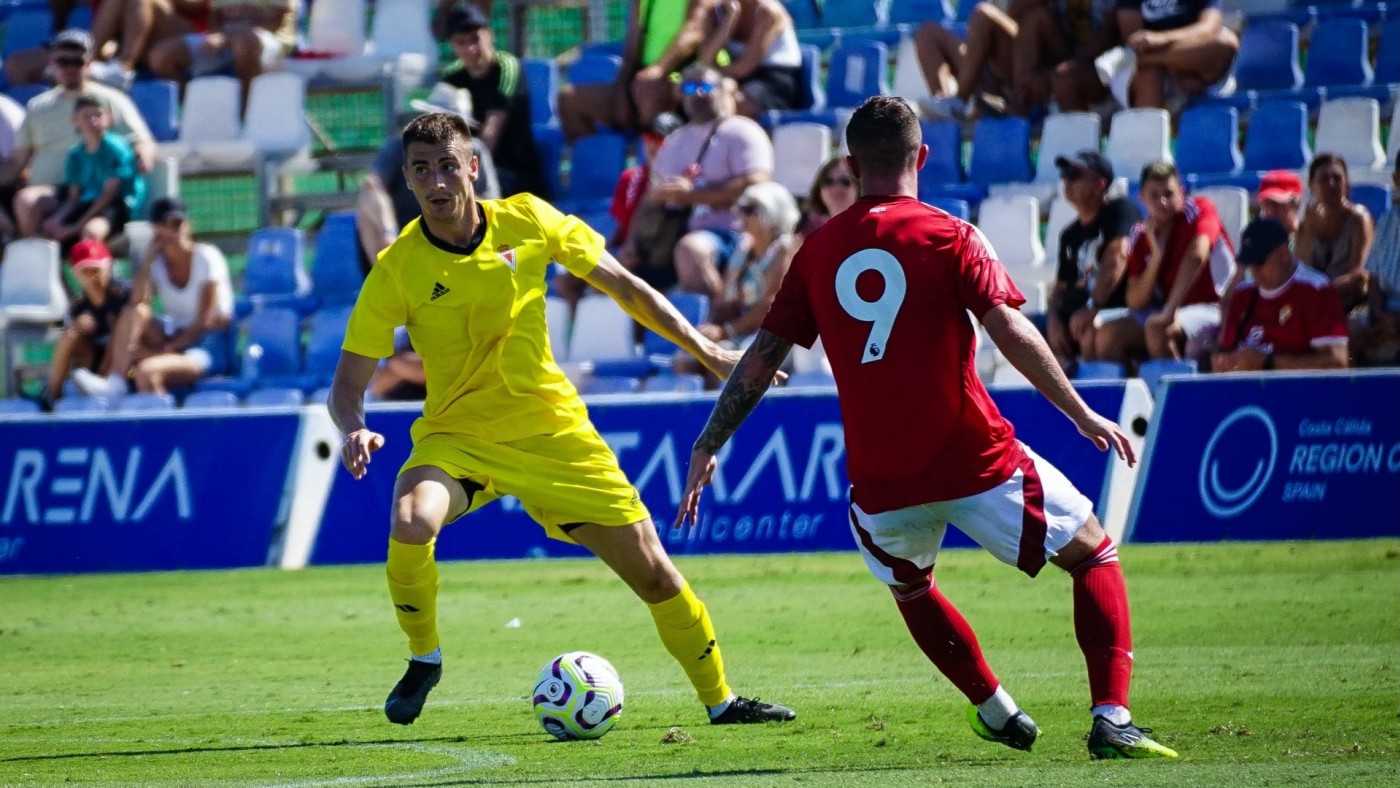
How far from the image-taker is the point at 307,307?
18.0m

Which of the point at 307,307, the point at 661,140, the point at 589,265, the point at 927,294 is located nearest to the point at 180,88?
the point at 307,307

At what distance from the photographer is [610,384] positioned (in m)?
15.5

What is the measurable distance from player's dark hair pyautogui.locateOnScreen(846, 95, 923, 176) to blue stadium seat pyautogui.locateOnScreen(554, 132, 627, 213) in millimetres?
11592

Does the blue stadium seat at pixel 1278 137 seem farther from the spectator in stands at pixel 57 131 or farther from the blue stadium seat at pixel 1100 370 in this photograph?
the spectator in stands at pixel 57 131

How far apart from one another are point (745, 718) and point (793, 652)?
207cm

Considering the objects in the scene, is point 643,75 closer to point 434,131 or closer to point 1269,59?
point 1269,59

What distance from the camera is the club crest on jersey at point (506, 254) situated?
7.41 m

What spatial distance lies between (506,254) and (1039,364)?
237 centimetres

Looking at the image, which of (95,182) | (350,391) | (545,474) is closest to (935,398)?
(545,474)

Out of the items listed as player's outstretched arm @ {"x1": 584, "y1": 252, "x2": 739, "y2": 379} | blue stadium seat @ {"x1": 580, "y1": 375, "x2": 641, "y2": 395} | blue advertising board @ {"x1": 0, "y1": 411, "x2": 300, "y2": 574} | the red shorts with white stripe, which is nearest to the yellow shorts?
player's outstretched arm @ {"x1": 584, "y1": 252, "x2": 739, "y2": 379}

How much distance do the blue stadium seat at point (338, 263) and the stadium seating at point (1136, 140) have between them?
7.02 metres

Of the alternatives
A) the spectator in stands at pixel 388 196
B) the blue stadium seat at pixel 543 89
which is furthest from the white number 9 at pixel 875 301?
the blue stadium seat at pixel 543 89

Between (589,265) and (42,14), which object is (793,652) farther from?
(42,14)

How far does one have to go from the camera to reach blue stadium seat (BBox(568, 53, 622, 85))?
18797 millimetres
